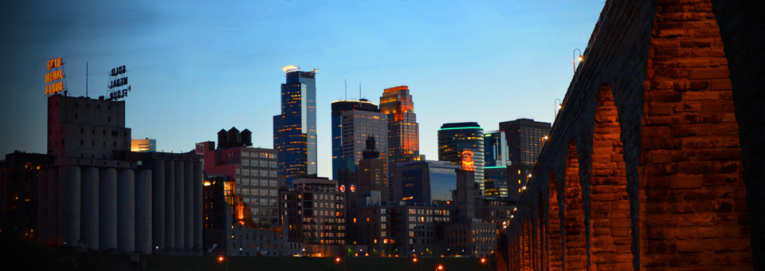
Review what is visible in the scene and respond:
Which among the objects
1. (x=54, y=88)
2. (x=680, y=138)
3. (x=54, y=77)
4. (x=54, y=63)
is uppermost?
(x=54, y=63)

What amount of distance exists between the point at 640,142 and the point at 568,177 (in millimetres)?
16659

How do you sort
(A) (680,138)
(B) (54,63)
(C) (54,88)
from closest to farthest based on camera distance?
(A) (680,138), (C) (54,88), (B) (54,63)

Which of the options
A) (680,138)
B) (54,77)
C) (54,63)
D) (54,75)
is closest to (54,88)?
(54,77)

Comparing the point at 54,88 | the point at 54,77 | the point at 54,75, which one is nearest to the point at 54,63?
the point at 54,75

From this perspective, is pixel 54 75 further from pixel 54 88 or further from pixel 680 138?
pixel 680 138

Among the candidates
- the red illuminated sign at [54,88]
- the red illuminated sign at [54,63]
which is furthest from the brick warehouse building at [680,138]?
the red illuminated sign at [54,63]

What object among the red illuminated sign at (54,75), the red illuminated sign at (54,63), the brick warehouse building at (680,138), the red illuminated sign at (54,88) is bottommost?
the brick warehouse building at (680,138)

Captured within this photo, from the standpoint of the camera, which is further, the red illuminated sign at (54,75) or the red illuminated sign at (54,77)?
the red illuminated sign at (54,75)

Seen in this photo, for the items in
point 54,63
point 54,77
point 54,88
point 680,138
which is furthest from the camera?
point 54,63

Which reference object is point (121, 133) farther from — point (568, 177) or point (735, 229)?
point (735, 229)

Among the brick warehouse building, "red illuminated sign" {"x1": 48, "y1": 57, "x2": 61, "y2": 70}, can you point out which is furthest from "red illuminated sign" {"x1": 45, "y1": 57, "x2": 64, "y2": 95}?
the brick warehouse building

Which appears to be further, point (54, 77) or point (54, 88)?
point (54, 77)

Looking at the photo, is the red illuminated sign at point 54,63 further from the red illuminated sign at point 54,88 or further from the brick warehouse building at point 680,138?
the brick warehouse building at point 680,138

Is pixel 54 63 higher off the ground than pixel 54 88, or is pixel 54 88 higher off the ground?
pixel 54 63
